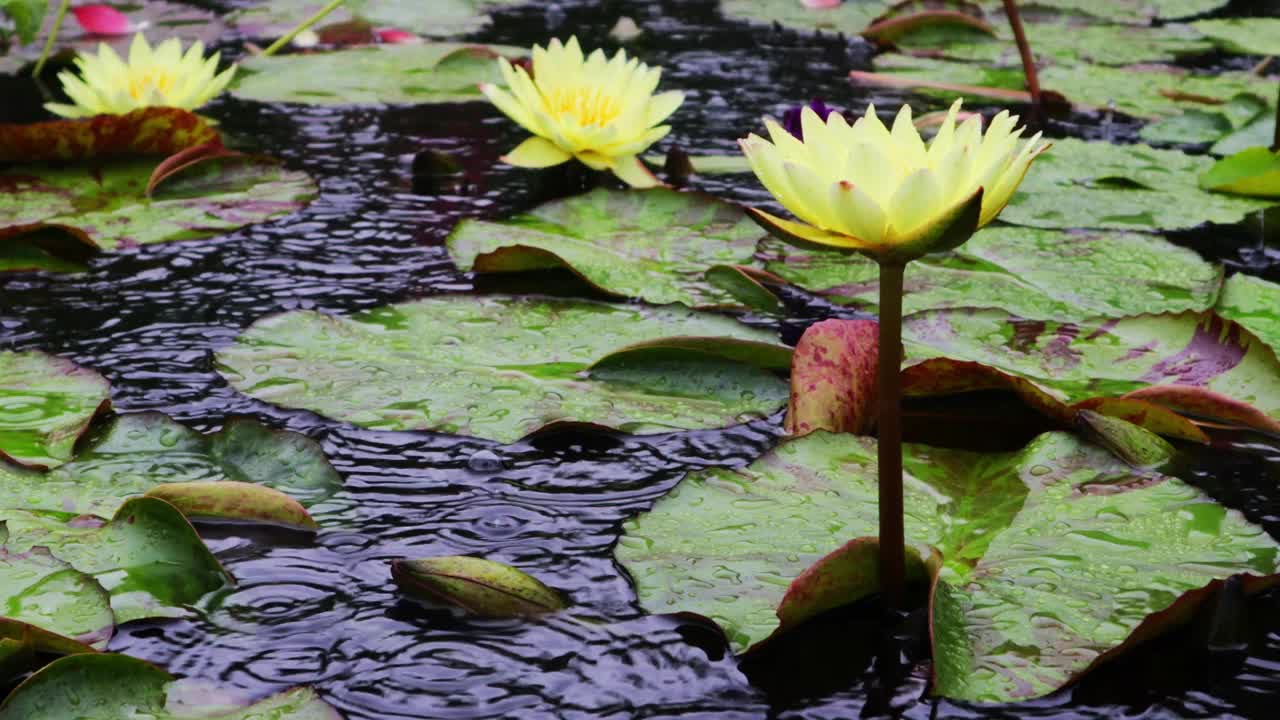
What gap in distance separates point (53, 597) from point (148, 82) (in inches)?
79.8

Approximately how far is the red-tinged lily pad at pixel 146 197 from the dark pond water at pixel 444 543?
0.15ft

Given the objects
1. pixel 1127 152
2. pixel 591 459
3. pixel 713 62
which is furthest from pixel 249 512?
pixel 713 62

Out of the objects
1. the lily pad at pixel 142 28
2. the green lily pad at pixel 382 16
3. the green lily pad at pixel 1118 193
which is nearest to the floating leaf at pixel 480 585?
the green lily pad at pixel 1118 193

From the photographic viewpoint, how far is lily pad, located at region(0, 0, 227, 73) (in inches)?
165

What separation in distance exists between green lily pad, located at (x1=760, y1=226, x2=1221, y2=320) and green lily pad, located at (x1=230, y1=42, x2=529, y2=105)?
1644mm

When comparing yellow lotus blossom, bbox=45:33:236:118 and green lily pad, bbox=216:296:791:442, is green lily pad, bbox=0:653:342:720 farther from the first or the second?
yellow lotus blossom, bbox=45:33:236:118

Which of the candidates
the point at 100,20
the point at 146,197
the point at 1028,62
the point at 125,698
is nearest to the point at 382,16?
the point at 100,20

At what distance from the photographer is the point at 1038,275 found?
227cm

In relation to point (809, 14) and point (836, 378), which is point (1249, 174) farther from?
point (809, 14)

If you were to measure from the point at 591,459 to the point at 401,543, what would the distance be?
308mm

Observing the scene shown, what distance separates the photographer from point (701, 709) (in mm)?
1185

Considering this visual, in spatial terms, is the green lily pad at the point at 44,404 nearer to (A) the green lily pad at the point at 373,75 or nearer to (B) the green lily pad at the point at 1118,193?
(B) the green lily pad at the point at 1118,193

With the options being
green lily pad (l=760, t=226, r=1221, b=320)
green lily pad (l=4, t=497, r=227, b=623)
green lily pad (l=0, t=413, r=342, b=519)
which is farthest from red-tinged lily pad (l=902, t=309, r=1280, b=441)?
green lily pad (l=4, t=497, r=227, b=623)

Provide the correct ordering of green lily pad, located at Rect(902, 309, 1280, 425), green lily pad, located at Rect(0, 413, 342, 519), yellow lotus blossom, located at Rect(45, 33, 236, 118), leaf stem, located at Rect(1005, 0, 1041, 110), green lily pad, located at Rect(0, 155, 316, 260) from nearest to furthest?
green lily pad, located at Rect(0, 413, 342, 519), green lily pad, located at Rect(902, 309, 1280, 425), green lily pad, located at Rect(0, 155, 316, 260), yellow lotus blossom, located at Rect(45, 33, 236, 118), leaf stem, located at Rect(1005, 0, 1041, 110)
